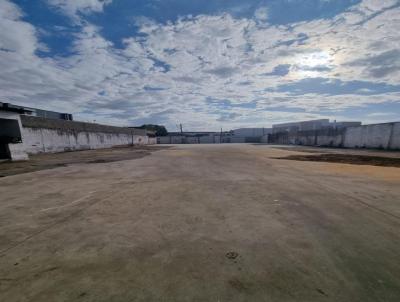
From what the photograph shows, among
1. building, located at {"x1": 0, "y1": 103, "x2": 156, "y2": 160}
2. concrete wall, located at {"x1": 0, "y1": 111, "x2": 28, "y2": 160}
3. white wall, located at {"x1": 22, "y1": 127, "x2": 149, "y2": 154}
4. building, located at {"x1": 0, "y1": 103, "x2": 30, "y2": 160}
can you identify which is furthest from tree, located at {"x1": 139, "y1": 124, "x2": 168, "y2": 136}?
building, located at {"x1": 0, "y1": 103, "x2": 30, "y2": 160}

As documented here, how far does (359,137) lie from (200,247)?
30.0 metres

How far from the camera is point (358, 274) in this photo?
6.99 feet

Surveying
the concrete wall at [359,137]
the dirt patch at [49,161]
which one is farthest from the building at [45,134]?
the concrete wall at [359,137]

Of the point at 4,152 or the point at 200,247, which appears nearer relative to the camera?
the point at 200,247

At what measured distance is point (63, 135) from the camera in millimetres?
22094

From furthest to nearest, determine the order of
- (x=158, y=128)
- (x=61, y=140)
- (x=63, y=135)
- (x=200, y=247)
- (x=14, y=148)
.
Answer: (x=158, y=128) < (x=63, y=135) < (x=61, y=140) < (x=14, y=148) < (x=200, y=247)

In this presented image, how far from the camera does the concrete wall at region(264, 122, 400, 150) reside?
20394 millimetres

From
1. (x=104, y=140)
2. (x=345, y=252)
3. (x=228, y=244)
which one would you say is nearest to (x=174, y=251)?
(x=228, y=244)

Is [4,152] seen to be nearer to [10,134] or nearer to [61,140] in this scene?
[10,134]

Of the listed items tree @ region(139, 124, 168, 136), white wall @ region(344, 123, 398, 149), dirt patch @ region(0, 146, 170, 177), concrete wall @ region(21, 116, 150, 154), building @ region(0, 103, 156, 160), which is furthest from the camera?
tree @ region(139, 124, 168, 136)

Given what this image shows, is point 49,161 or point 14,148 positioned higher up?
point 14,148

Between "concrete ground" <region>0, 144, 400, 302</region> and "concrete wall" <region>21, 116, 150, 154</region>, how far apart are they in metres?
14.4

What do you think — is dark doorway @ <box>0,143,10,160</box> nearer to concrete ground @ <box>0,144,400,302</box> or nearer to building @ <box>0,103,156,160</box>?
building @ <box>0,103,156,160</box>

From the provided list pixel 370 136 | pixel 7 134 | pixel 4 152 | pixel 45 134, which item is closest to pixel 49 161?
pixel 4 152
